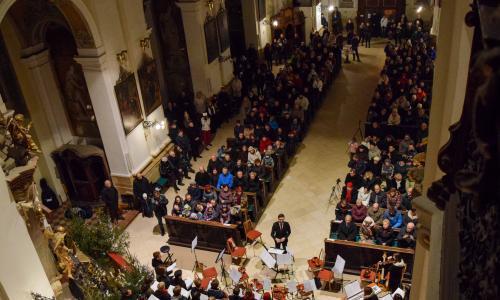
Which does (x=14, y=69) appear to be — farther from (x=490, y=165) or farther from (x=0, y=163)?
(x=490, y=165)

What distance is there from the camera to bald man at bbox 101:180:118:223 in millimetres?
12875

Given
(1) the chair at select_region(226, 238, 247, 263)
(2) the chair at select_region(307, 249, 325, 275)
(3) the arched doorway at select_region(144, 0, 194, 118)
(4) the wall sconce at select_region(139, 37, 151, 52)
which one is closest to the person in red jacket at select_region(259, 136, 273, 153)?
(3) the arched doorway at select_region(144, 0, 194, 118)

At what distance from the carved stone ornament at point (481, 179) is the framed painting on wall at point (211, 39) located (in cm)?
1543

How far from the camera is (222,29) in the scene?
1825cm

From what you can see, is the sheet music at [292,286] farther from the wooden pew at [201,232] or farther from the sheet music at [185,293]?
the wooden pew at [201,232]

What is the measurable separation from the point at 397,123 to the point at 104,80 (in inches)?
328

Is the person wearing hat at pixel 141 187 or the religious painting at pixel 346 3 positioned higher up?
the religious painting at pixel 346 3

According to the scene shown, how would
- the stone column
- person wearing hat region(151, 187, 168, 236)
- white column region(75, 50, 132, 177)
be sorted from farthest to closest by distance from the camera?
1. the stone column
2. person wearing hat region(151, 187, 168, 236)
3. white column region(75, 50, 132, 177)

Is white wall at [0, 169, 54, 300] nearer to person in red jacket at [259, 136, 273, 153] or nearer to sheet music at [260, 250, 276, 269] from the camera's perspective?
sheet music at [260, 250, 276, 269]

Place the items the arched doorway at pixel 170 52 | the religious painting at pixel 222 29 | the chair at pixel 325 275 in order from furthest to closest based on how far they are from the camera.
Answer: the religious painting at pixel 222 29 → the arched doorway at pixel 170 52 → the chair at pixel 325 275

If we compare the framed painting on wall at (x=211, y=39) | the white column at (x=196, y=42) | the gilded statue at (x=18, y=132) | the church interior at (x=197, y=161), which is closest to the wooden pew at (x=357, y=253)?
the church interior at (x=197, y=161)

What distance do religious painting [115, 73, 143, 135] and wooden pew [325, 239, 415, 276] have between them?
19.7ft

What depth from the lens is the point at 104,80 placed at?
40.5 feet

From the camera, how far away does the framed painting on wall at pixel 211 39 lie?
17.1 metres
